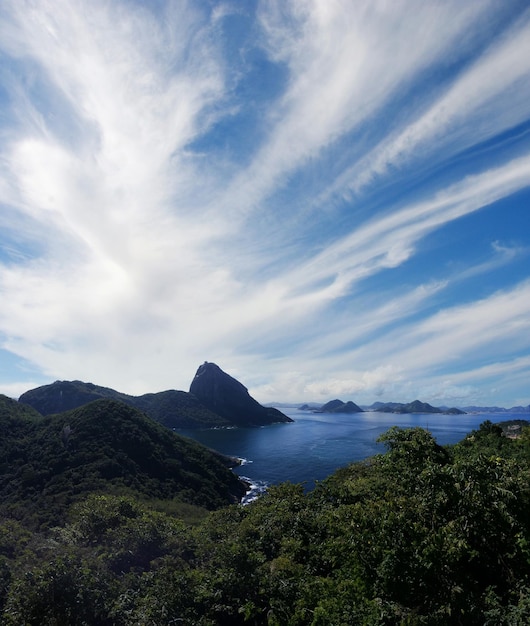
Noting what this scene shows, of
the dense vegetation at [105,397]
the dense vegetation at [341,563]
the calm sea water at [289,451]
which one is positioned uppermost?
the dense vegetation at [105,397]

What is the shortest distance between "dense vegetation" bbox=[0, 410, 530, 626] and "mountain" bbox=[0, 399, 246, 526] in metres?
35.5

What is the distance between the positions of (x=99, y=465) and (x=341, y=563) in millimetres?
61930

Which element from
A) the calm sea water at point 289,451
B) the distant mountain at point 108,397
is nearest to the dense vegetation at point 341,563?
the calm sea water at point 289,451

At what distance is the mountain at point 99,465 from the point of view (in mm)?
57031

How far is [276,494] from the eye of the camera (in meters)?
29.0

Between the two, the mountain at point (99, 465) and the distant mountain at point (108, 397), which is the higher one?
the distant mountain at point (108, 397)

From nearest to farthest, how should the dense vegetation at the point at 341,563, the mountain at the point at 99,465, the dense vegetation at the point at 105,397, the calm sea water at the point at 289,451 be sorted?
the dense vegetation at the point at 341,563 → the mountain at the point at 99,465 → the calm sea water at the point at 289,451 → the dense vegetation at the point at 105,397

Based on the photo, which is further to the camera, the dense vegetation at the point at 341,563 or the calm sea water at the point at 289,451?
the calm sea water at the point at 289,451

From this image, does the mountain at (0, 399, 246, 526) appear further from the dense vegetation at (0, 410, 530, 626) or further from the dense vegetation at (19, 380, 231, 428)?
the dense vegetation at (19, 380, 231, 428)

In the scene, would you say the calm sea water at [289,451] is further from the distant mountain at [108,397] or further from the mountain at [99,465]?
the distant mountain at [108,397]

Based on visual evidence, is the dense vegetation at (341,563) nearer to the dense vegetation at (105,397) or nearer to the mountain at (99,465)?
the mountain at (99,465)

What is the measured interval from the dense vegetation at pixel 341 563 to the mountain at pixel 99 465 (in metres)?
35.5

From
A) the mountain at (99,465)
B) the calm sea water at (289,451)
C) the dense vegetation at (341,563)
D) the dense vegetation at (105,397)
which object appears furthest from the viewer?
the dense vegetation at (105,397)

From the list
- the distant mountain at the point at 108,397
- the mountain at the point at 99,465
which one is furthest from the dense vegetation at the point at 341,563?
the distant mountain at the point at 108,397
